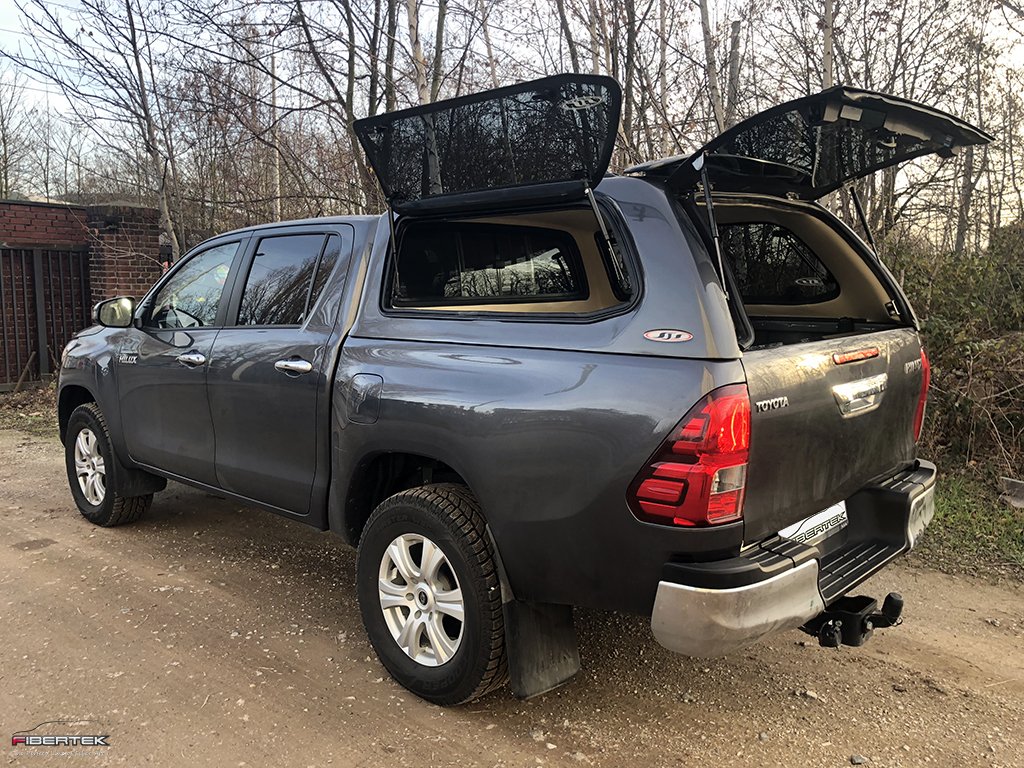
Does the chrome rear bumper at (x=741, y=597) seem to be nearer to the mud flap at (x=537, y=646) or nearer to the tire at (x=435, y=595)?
the mud flap at (x=537, y=646)

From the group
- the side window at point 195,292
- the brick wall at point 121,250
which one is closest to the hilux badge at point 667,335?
the side window at point 195,292

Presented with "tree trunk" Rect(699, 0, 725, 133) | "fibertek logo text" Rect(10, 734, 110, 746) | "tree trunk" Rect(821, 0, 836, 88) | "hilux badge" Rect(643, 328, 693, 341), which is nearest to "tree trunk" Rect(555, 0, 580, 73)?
"tree trunk" Rect(699, 0, 725, 133)

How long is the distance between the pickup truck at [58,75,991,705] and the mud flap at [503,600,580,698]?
1cm

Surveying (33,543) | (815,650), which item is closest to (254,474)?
(33,543)

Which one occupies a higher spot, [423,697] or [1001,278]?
[1001,278]

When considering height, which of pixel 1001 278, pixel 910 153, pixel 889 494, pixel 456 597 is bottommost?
pixel 456 597

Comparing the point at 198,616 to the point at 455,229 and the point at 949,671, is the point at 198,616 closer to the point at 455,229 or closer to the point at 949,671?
the point at 455,229

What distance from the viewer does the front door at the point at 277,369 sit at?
3.50 metres

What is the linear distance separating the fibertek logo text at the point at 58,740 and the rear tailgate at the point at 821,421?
7.89 ft

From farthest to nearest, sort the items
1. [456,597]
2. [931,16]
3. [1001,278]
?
[931,16]
[1001,278]
[456,597]

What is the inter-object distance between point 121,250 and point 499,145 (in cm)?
943

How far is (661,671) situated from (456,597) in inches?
40.3

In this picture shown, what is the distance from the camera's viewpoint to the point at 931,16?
Result: 27.4 feet

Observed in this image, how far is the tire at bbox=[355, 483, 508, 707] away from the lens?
2.78 metres
